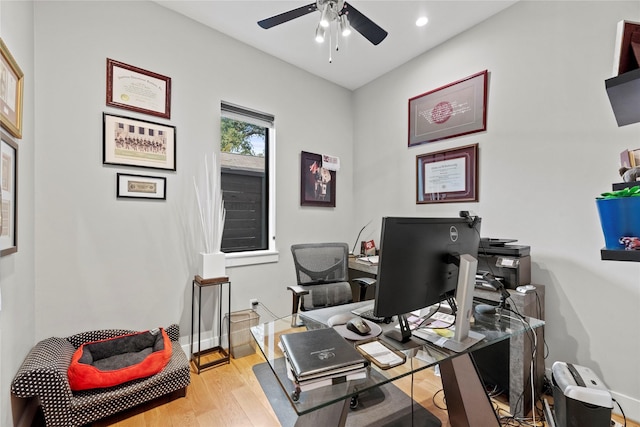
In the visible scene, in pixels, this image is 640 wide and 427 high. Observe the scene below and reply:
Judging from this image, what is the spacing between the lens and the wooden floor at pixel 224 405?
1.68m

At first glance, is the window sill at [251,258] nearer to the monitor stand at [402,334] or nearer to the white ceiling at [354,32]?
the monitor stand at [402,334]

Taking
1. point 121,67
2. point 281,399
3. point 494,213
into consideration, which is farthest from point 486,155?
point 121,67

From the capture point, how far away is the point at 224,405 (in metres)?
1.83

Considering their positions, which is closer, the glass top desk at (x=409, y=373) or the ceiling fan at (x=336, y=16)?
the glass top desk at (x=409, y=373)

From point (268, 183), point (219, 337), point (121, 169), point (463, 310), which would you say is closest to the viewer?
point (463, 310)

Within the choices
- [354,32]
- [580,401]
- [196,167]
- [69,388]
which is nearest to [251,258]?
[196,167]

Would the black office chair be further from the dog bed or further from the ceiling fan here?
the ceiling fan

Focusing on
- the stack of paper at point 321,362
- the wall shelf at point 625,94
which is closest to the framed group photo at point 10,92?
the stack of paper at point 321,362

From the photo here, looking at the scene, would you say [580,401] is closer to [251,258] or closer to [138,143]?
[251,258]

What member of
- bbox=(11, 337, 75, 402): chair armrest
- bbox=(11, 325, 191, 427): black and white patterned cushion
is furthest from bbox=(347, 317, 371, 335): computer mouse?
bbox=(11, 337, 75, 402): chair armrest

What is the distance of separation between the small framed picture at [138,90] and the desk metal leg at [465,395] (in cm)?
270

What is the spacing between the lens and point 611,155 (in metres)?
1.79

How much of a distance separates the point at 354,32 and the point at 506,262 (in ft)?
7.50

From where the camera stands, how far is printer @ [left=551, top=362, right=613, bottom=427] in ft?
4.43
